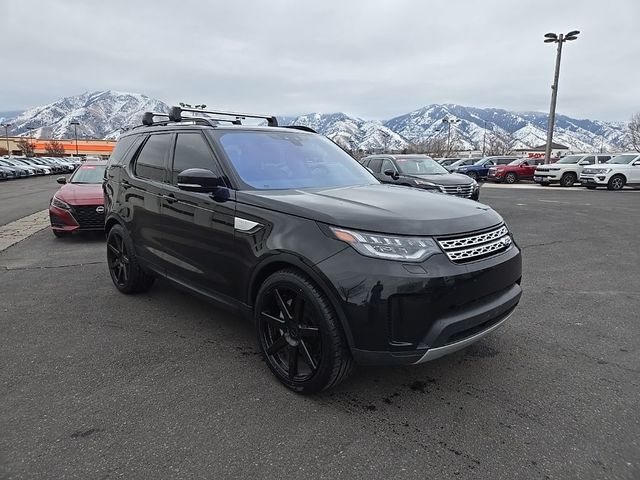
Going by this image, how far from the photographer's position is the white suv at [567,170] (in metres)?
24.5

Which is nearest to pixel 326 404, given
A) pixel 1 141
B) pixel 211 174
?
pixel 211 174

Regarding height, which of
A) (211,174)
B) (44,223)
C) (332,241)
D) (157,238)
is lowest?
(44,223)

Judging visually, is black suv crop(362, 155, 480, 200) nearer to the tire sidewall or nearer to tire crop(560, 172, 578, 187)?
the tire sidewall

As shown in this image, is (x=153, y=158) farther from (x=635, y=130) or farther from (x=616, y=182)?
(x=635, y=130)

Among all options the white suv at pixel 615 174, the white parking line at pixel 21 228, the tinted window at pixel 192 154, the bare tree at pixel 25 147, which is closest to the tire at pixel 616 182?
the white suv at pixel 615 174

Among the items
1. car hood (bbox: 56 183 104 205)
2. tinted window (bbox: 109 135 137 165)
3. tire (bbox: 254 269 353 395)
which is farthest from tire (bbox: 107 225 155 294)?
car hood (bbox: 56 183 104 205)

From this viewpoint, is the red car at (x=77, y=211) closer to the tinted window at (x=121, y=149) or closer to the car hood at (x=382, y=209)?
the tinted window at (x=121, y=149)

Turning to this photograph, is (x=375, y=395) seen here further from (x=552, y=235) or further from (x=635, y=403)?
(x=552, y=235)

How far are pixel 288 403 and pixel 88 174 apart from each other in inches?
333

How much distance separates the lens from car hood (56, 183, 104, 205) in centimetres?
809

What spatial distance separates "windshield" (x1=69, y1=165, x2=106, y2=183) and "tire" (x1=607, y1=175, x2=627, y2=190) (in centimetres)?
2220

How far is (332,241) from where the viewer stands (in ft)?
8.70

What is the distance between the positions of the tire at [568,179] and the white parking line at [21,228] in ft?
80.2

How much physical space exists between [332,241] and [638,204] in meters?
16.2
